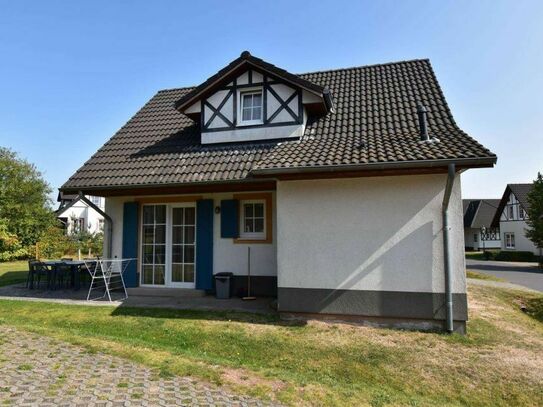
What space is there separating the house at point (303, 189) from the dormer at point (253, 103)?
0.04 meters

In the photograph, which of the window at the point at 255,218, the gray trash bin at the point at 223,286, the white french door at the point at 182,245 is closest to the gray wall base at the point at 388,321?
the gray trash bin at the point at 223,286

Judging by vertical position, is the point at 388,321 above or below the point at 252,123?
below

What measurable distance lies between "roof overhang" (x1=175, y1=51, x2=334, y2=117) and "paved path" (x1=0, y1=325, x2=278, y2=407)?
7033mm

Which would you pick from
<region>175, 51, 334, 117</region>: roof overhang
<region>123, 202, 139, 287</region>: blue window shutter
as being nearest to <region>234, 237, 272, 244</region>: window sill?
<region>123, 202, 139, 287</region>: blue window shutter

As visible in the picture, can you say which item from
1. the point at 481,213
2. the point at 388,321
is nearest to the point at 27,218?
the point at 388,321

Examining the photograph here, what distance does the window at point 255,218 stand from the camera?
9.12 meters

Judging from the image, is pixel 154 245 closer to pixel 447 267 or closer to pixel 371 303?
pixel 371 303

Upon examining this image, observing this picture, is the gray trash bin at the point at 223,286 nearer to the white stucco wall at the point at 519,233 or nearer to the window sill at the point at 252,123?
the window sill at the point at 252,123

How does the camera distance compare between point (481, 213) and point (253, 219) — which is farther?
point (481, 213)

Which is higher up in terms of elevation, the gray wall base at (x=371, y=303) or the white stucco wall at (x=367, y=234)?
the white stucco wall at (x=367, y=234)

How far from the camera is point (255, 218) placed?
30.9 feet

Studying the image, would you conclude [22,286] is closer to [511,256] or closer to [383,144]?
[383,144]

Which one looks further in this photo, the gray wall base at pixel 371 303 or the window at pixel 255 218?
the window at pixel 255 218

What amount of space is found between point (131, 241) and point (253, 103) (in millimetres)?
5173
